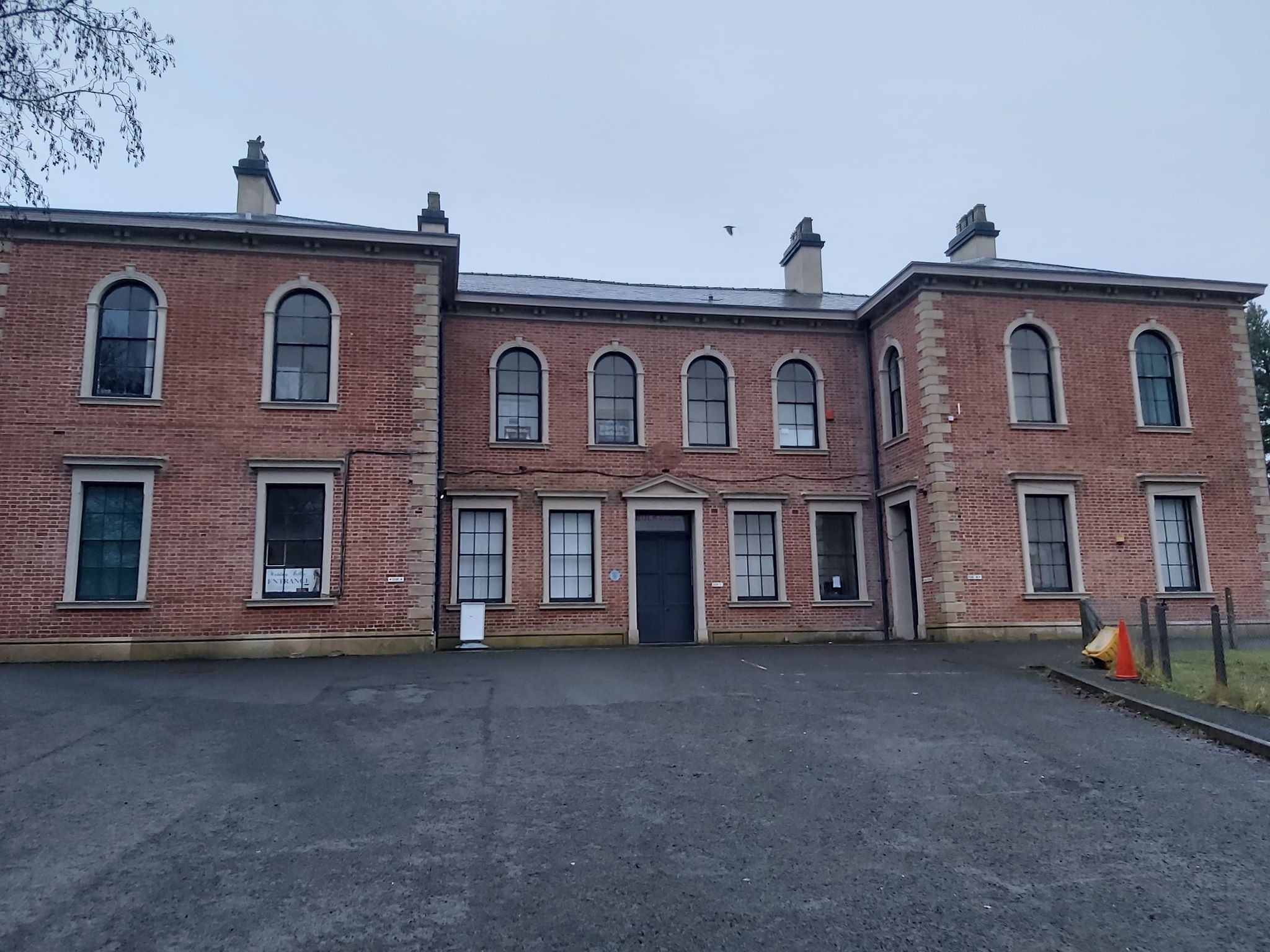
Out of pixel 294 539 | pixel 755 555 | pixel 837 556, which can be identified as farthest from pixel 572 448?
pixel 837 556

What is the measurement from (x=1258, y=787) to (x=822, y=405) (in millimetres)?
12648

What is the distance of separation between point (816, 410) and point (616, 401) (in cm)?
426

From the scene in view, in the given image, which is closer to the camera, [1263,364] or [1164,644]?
[1164,644]

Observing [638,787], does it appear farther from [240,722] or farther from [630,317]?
[630,317]

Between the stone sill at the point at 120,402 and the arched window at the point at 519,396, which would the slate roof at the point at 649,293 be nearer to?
the arched window at the point at 519,396

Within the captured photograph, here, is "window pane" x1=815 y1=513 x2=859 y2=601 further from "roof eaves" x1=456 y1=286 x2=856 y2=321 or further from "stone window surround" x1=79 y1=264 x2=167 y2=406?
"stone window surround" x1=79 y1=264 x2=167 y2=406

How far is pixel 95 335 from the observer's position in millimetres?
14367

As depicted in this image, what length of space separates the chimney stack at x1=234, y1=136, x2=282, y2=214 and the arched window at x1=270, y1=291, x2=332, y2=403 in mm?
3729

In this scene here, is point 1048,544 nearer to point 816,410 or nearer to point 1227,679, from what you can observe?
point 816,410

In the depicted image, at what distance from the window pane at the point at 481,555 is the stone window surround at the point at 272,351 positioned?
3.47 metres

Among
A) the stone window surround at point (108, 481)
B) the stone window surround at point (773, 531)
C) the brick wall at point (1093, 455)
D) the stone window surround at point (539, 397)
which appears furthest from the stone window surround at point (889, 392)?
the stone window surround at point (108, 481)

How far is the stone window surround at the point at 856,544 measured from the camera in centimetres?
1797

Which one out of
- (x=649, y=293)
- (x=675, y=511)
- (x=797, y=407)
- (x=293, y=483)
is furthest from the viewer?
(x=649, y=293)

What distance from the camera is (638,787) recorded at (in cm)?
649
